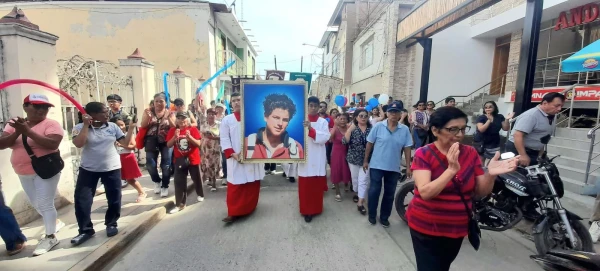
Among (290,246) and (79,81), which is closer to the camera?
(290,246)

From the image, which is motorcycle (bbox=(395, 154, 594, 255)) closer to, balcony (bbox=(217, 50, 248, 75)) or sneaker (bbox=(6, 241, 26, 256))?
sneaker (bbox=(6, 241, 26, 256))

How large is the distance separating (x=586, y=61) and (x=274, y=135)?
16.8 feet

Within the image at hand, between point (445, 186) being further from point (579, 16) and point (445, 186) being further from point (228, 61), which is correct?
point (228, 61)

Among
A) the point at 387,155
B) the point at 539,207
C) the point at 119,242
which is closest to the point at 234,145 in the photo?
the point at 119,242

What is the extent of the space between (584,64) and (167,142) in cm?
674

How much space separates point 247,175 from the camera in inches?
156

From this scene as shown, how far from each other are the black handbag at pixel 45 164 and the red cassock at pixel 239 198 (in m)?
1.86

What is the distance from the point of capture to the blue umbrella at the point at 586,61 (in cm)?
443

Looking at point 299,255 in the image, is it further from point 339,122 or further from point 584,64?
point 584,64

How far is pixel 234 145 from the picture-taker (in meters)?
3.94

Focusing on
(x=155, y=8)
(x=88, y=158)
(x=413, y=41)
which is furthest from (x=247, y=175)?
(x=155, y=8)

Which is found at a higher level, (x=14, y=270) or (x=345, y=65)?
(x=345, y=65)

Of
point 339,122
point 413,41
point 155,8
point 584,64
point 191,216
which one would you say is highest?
point 155,8

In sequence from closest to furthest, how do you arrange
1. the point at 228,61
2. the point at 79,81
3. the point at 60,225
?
1. the point at 60,225
2. the point at 79,81
3. the point at 228,61
